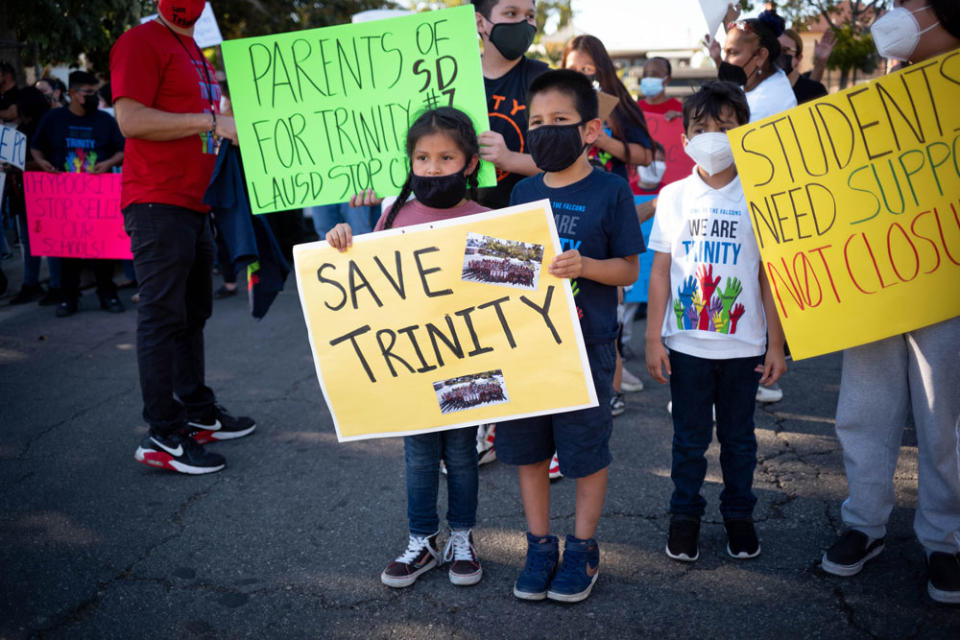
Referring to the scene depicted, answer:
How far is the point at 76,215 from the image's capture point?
6297 mm

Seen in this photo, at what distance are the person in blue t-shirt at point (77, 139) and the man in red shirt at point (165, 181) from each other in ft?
11.7

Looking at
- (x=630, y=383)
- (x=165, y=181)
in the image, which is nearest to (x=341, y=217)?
(x=165, y=181)

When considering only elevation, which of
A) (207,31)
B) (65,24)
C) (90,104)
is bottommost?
(90,104)

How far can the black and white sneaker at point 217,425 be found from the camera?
3.92 metres

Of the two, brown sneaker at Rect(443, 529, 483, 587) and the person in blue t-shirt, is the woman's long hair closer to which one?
brown sneaker at Rect(443, 529, 483, 587)

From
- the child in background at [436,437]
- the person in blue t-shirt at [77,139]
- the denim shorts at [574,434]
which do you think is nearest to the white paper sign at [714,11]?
the child in background at [436,437]

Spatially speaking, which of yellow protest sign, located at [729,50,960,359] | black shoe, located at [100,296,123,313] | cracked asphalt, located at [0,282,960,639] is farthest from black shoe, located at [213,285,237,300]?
yellow protest sign, located at [729,50,960,359]

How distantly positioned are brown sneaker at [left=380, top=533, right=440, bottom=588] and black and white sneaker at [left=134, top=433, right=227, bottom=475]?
130 cm

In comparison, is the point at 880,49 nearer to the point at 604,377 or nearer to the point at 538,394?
the point at 604,377

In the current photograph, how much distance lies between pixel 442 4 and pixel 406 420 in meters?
30.4

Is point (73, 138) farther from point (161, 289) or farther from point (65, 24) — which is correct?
point (161, 289)

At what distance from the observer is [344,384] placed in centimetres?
242

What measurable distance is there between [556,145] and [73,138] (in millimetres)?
5690

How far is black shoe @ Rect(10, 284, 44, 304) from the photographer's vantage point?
23.6ft
